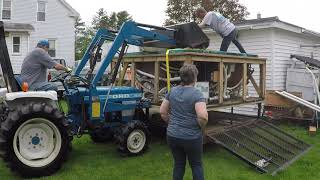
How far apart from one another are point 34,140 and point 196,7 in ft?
96.0

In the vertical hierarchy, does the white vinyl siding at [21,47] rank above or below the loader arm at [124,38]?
above

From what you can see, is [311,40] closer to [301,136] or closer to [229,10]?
[301,136]

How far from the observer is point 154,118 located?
8094mm

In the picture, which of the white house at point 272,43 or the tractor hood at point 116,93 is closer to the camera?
the tractor hood at point 116,93

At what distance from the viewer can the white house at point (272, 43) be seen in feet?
39.2

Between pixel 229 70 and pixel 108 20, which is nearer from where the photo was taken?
pixel 229 70

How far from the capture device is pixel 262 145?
6988 mm

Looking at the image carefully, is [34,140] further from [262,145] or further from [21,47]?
[21,47]

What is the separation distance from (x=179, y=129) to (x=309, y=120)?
7042 millimetres

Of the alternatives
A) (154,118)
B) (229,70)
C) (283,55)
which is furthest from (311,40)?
(154,118)

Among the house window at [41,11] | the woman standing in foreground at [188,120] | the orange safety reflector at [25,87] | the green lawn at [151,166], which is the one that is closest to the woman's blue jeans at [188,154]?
the woman standing in foreground at [188,120]

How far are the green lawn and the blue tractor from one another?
272 millimetres

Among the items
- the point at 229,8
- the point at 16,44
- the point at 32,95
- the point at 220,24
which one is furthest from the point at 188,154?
the point at 229,8

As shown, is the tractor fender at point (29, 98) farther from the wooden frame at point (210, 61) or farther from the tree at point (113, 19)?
the tree at point (113, 19)
